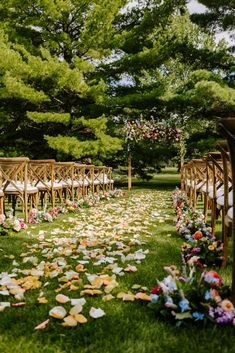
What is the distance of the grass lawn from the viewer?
2027 millimetres

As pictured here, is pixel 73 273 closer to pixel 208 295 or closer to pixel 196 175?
pixel 208 295

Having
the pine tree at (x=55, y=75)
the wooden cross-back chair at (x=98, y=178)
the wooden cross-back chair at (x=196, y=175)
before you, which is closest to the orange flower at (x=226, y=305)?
the wooden cross-back chair at (x=196, y=175)

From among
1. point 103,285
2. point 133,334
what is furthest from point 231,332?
point 103,285

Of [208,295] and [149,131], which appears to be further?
[149,131]

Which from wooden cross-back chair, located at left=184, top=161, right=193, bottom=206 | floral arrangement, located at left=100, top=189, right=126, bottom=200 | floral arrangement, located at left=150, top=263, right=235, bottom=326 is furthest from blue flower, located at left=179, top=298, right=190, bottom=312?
floral arrangement, located at left=100, top=189, right=126, bottom=200

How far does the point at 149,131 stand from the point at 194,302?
59.3 feet

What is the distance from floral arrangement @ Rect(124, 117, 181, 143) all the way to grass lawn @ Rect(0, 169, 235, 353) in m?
14.7

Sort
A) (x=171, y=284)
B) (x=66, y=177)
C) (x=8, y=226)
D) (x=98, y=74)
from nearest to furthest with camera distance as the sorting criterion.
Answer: (x=171, y=284)
(x=8, y=226)
(x=66, y=177)
(x=98, y=74)

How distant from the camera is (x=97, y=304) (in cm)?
257

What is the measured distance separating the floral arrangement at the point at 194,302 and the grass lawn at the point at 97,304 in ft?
0.18

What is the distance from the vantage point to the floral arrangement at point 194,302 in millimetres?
2215

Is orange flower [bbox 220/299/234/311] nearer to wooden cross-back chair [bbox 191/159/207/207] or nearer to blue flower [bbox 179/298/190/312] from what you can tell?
blue flower [bbox 179/298/190/312]

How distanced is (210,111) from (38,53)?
9473 millimetres

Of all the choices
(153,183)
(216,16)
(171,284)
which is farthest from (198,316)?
(153,183)
